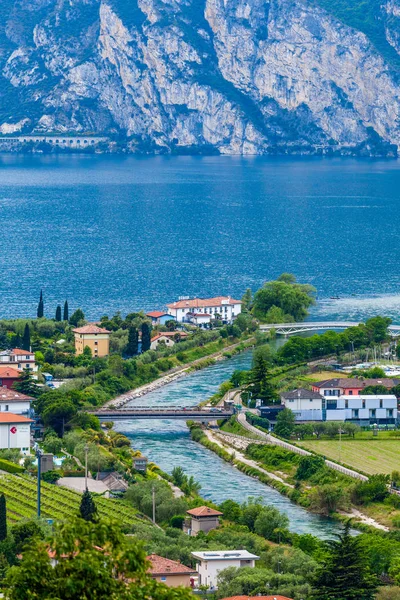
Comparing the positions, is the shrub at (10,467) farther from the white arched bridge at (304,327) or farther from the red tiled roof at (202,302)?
the red tiled roof at (202,302)

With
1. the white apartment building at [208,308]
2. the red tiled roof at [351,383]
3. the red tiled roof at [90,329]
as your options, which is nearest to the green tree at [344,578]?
the red tiled roof at [351,383]

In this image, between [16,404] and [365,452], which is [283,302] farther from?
[365,452]

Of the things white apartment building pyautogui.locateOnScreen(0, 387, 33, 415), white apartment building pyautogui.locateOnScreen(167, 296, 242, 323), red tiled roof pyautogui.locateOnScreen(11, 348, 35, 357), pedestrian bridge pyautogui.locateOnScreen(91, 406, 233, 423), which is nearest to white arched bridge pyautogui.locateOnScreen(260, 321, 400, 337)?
white apartment building pyautogui.locateOnScreen(167, 296, 242, 323)

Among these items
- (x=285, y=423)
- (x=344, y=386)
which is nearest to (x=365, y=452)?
(x=285, y=423)

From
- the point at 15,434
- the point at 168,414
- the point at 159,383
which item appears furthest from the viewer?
the point at 159,383

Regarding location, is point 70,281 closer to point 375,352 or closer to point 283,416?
point 375,352

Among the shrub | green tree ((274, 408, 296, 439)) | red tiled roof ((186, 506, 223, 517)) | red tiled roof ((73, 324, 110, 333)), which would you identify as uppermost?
red tiled roof ((73, 324, 110, 333))

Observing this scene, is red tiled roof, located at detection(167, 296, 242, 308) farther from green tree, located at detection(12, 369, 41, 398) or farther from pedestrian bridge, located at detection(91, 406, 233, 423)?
pedestrian bridge, located at detection(91, 406, 233, 423)
